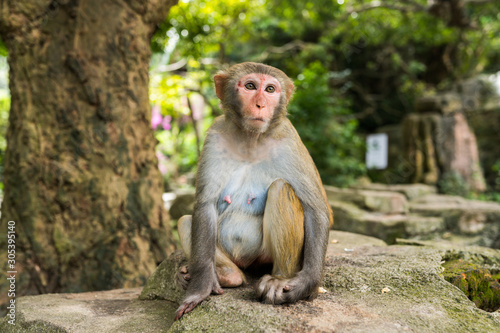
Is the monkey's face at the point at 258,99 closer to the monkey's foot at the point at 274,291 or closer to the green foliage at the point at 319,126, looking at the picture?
the monkey's foot at the point at 274,291

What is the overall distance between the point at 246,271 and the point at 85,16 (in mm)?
2811

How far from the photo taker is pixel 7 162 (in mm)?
3953

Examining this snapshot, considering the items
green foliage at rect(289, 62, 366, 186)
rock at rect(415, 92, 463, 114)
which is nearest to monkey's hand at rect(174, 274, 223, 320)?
green foliage at rect(289, 62, 366, 186)

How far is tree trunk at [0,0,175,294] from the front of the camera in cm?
381

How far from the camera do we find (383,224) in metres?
5.99

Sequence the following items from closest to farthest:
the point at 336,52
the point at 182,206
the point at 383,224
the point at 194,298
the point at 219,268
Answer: the point at 194,298
the point at 219,268
the point at 383,224
the point at 182,206
the point at 336,52

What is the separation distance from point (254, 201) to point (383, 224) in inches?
151

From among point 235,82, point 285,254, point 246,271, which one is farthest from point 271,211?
point 235,82

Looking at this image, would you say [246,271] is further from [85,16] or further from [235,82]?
[85,16]

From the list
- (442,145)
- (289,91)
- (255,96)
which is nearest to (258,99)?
(255,96)

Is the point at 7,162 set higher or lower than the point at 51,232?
higher

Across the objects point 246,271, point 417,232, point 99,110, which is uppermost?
point 99,110

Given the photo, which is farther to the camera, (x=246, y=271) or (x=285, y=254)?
(x=246, y=271)

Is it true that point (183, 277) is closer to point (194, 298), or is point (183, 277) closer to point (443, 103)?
point (194, 298)
